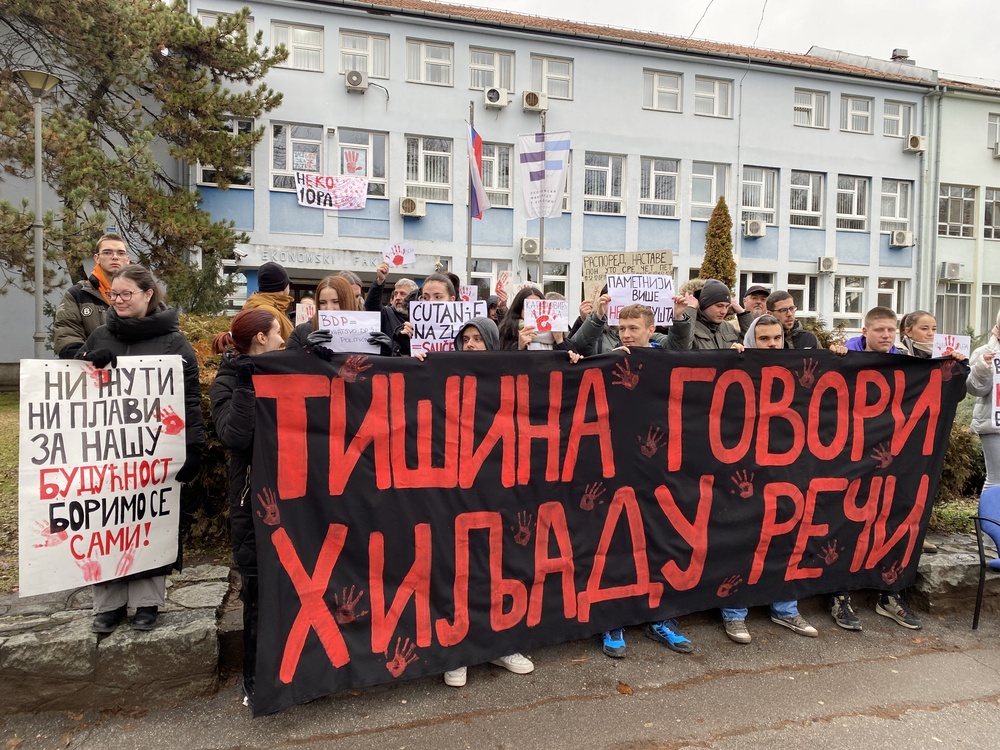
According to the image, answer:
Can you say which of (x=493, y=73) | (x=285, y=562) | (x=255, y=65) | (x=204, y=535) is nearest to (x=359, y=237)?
(x=255, y=65)

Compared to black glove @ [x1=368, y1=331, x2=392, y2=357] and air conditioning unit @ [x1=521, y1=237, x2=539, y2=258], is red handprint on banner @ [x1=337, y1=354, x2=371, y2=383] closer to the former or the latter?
black glove @ [x1=368, y1=331, x2=392, y2=357]

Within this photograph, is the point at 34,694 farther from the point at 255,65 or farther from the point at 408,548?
the point at 255,65

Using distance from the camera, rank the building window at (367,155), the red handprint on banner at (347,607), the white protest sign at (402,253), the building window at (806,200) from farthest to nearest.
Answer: the building window at (806,200)
the building window at (367,155)
the white protest sign at (402,253)
the red handprint on banner at (347,607)

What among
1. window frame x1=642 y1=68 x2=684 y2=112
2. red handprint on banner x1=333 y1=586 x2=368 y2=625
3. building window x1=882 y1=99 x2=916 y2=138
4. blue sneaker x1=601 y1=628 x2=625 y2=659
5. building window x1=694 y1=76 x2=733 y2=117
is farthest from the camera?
building window x1=882 y1=99 x2=916 y2=138

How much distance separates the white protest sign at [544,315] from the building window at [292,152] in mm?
15475

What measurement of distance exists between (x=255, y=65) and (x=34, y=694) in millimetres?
16395

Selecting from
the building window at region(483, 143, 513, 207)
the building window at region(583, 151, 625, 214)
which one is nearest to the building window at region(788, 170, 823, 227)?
the building window at region(583, 151, 625, 214)

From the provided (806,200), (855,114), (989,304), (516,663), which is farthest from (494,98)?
(989,304)

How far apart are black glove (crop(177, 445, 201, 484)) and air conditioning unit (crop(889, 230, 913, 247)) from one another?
24.9 m

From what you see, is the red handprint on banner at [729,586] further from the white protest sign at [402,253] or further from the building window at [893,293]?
the building window at [893,293]

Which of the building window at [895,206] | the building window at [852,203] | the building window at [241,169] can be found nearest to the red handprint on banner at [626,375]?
the building window at [241,169]

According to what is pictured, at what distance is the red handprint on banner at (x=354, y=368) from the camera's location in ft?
10.2

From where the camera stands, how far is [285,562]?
2891mm

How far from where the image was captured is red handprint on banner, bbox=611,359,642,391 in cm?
360
